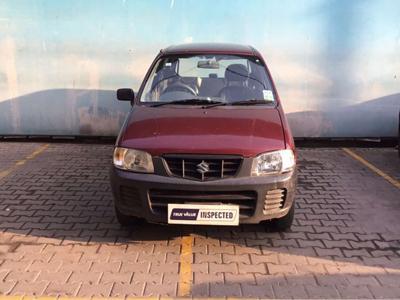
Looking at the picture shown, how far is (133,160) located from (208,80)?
5.24ft

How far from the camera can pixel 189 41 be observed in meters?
8.22

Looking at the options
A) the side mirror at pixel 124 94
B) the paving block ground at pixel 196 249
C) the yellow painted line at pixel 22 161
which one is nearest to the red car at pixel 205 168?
the paving block ground at pixel 196 249

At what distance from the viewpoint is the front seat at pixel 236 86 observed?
5203 millimetres

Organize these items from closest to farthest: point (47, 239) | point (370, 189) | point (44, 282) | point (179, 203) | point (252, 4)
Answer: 1. point (44, 282)
2. point (179, 203)
3. point (47, 239)
4. point (370, 189)
5. point (252, 4)

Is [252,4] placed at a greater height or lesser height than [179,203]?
greater

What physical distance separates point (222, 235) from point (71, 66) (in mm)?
4799

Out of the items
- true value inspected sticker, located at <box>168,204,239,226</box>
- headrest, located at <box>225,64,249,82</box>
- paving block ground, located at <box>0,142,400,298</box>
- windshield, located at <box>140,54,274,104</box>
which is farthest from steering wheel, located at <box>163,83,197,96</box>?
true value inspected sticker, located at <box>168,204,239,226</box>

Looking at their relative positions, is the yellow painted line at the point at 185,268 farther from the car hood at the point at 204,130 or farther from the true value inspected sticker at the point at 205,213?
the car hood at the point at 204,130

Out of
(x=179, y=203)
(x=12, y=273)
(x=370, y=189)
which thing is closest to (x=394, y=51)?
(x=370, y=189)

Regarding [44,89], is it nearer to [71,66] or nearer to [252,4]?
[71,66]

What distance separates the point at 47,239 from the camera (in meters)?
4.63

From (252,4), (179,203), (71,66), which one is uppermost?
(252,4)

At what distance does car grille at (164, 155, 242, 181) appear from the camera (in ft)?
13.6

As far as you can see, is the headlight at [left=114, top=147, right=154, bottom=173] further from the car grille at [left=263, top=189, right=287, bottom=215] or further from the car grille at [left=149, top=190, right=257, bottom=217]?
the car grille at [left=263, top=189, right=287, bottom=215]
